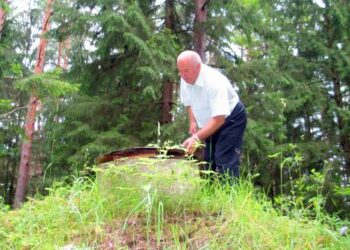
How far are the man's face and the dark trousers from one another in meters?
0.43

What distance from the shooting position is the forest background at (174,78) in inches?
294

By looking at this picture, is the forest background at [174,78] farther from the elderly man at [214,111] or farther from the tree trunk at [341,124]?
the elderly man at [214,111]

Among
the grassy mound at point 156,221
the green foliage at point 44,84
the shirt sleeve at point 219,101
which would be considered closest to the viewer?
the grassy mound at point 156,221

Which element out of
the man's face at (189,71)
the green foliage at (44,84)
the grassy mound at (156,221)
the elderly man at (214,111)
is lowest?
the grassy mound at (156,221)

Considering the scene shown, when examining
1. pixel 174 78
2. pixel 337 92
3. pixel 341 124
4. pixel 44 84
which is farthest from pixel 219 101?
pixel 337 92

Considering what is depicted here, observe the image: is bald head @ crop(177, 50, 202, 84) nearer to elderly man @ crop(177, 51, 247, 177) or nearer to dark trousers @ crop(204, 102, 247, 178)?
elderly man @ crop(177, 51, 247, 177)

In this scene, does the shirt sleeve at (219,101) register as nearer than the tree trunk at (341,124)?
Yes

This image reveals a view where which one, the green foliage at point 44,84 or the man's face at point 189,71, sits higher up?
the green foliage at point 44,84

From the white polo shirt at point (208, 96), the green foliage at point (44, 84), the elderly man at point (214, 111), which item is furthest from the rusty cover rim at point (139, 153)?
the green foliage at point (44, 84)

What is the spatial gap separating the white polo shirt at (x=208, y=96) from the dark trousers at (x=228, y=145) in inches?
3.7

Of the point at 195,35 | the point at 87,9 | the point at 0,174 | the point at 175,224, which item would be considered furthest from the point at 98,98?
the point at 0,174

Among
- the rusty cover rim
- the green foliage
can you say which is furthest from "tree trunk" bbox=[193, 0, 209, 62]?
the rusty cover rim

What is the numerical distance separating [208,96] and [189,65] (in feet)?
0.93

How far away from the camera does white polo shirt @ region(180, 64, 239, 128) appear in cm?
331
